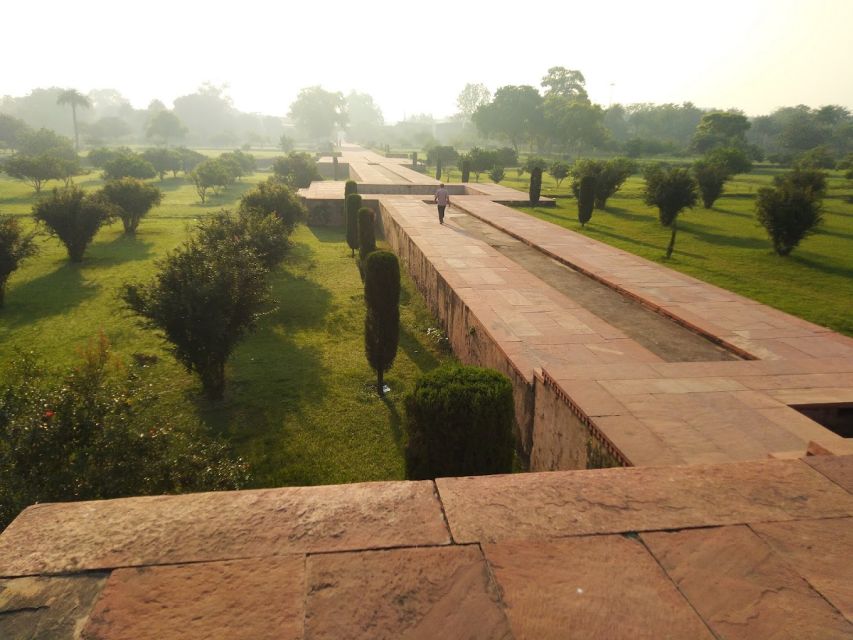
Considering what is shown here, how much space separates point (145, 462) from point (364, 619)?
3.14 metres

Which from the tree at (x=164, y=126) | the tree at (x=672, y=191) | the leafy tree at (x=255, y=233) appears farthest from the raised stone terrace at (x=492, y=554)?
the tree at (x=164, y=126)

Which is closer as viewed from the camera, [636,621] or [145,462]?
[636,621]

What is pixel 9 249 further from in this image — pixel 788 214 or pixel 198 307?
pixel 788 214

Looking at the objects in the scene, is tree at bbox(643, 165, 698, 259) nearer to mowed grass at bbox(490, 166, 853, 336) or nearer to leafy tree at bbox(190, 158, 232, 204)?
mowed grass at bbox(490, 166, 853, 336)

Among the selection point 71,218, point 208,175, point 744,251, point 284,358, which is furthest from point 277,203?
point 208,175

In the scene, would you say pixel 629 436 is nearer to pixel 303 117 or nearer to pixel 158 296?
pixel 158 296

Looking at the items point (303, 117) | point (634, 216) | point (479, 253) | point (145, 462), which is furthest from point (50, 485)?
point (303, 117)

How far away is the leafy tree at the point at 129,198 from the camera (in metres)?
20.0

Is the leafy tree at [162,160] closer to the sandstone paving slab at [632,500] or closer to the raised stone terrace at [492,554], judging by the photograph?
the raised stone terrace at [492,554]

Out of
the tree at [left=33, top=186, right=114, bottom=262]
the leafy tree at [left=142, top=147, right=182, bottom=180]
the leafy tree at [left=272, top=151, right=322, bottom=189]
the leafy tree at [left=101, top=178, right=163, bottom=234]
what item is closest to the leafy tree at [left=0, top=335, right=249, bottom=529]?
the tree at [left=33, top=186, right=114, bottom=262]

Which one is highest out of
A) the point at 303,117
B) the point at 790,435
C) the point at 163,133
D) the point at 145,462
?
the point at 303,117

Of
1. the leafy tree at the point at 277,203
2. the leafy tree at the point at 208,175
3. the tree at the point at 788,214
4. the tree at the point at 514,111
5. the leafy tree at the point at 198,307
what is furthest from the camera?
the tree at the point at 514,111

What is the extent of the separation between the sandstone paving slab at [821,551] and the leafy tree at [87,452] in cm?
411

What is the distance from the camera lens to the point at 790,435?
3953mm
